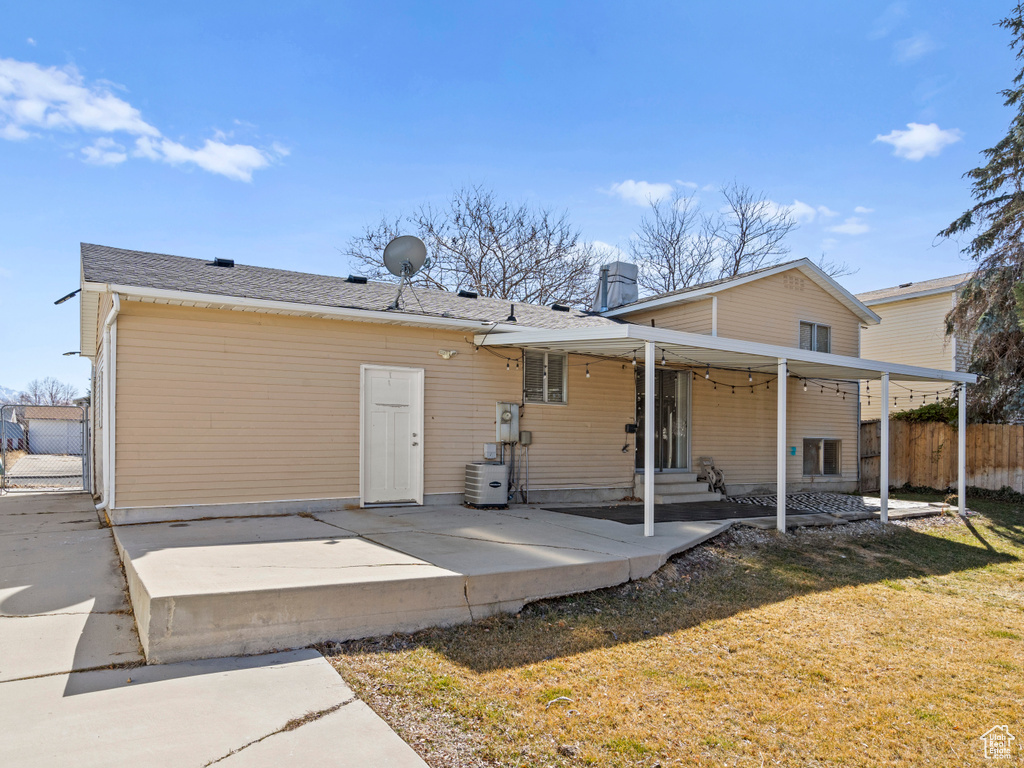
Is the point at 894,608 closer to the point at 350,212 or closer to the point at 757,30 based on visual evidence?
the point at 757,30

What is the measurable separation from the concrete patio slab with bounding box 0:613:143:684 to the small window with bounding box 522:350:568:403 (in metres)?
6.18

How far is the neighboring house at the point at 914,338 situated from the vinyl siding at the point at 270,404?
11592 millimetres

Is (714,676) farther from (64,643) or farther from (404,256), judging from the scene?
(404,256)

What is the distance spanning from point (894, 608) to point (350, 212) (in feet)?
63.1

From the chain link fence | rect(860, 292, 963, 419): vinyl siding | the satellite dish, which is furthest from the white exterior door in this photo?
rect(860, 292, 963, 419): vinyl siding

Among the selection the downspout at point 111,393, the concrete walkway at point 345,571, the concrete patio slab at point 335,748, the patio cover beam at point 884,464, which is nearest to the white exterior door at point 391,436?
the concrete walkway at point 345,571

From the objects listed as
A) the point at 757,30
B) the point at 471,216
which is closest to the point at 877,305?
the point at 757,30

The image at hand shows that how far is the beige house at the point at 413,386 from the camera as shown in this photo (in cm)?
681

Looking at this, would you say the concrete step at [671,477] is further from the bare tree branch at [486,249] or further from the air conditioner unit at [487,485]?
the bare tree branch at [486,249]

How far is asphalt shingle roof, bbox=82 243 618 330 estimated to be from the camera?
6961 mm

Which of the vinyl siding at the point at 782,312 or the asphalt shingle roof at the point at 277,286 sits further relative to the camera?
the vinyl siding at the point at 782,312

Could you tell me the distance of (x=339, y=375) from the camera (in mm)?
7875

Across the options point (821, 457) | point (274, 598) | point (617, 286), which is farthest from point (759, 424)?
point (274, 598)

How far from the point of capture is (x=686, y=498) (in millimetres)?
10164
